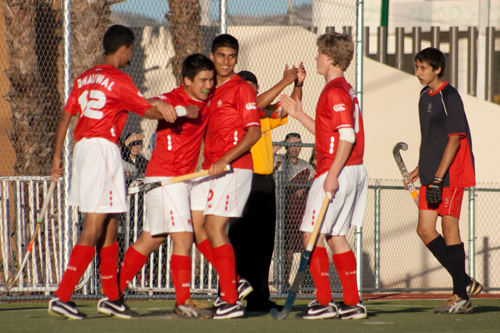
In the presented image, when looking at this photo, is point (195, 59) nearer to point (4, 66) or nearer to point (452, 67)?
point (4, 66)

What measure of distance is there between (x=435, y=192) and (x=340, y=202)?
3.52 ft

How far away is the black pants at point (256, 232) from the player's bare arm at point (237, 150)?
1045 millimetres

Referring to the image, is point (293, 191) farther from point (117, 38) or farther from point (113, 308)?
point (117, 38)

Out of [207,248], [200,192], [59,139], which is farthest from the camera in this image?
[207,248]

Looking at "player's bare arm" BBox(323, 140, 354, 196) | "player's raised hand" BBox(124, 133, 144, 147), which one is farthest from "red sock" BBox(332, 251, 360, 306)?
"player's raised hand" BBox(124, 133, 144, 147)

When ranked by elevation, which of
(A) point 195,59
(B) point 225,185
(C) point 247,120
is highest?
(A) point 195,59

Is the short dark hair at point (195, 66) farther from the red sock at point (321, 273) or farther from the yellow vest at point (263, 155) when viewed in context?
the red sock at point (321, 273)

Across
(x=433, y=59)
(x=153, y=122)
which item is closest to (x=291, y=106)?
(x=433, y=59)

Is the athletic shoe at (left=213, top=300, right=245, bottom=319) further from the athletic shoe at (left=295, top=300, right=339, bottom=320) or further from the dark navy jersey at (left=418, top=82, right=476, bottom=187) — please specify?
the dark navy jersey at (left=418, top=82, right=476, bottom=187)

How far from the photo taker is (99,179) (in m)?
5.72

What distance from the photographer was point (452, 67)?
52.4 ft

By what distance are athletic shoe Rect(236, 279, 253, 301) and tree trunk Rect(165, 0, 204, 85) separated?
594 cm

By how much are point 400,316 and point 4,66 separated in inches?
322

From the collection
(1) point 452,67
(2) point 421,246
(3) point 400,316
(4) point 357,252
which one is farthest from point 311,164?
(1) point 452,67
